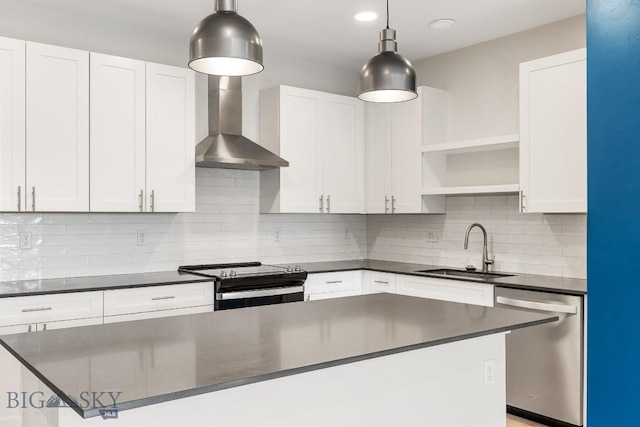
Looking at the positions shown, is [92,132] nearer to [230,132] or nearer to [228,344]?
[230,132]

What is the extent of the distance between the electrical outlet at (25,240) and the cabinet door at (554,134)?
3.49m

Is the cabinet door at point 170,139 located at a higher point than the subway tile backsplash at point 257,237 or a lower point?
higher

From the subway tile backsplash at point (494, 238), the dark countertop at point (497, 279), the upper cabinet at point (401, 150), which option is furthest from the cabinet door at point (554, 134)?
the upper cabinet at point (401, 150)

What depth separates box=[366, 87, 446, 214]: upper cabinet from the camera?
5.01 meters

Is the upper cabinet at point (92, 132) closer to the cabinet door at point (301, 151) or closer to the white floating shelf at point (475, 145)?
the cabinet door at point (301, 151)

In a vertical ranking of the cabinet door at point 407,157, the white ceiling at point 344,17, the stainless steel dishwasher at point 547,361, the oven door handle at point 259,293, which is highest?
the white ceiling at point 344,17

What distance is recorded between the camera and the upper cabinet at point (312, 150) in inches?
196

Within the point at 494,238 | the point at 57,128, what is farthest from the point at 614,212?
the point at 57,128

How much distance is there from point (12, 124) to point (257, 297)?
2.01 m

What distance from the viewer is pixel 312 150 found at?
512 cm

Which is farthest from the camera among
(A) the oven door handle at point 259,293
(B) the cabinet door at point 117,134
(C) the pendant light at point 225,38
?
(A) the oven door handle at point 259,293

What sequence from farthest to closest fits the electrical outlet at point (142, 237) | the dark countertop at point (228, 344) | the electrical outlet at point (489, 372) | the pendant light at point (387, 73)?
the electrical outlet at point (142, 237) < the electrical outlet at point (489, 372) < the pendant light at point (387, 73) < the dark countertop at point (228, 344)

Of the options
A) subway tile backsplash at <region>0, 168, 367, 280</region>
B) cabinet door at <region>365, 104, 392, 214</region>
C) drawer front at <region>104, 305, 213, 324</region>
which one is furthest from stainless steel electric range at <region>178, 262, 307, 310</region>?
cabinet door at <region>365, 104, 392, 214</region>

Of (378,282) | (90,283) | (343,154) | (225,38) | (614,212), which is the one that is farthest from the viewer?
(343,154)
